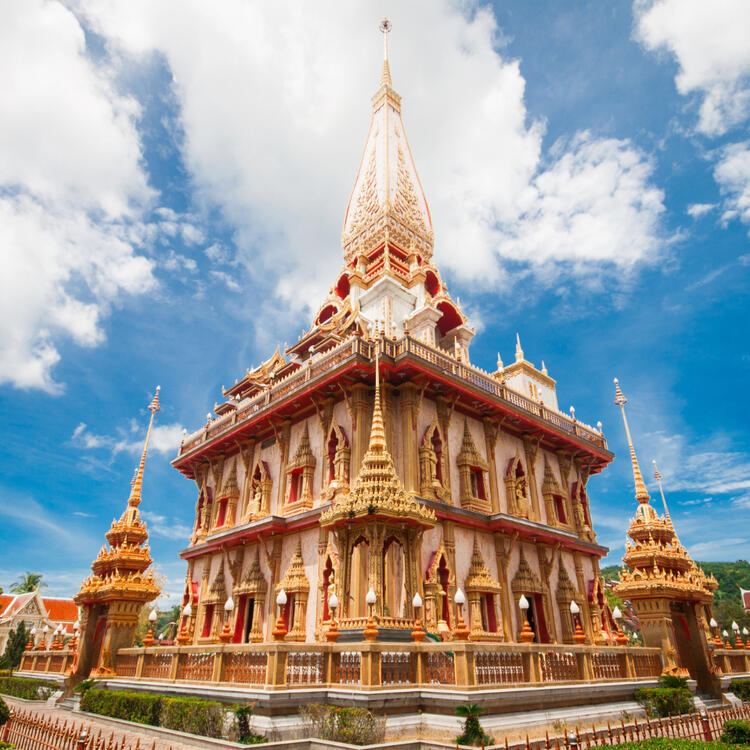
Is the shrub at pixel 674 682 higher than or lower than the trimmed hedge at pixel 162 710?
higher

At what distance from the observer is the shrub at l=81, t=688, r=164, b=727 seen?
10.9 m

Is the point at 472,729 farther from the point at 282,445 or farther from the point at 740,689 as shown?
the point at 282,445

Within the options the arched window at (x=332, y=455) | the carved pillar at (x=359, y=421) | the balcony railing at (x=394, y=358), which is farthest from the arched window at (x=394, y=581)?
the balcony railing at (x=394, y=358)

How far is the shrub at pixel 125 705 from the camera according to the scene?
10.9 metres

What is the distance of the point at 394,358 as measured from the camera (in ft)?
59.4

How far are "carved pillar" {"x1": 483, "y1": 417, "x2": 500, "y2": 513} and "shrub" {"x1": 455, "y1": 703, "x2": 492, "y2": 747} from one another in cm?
1152

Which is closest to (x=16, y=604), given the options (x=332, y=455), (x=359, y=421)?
(x=332, y=455)

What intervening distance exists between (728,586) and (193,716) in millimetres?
80422

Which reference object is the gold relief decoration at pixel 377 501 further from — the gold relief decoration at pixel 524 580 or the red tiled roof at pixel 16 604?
the red tiled roof at pixel 16 604

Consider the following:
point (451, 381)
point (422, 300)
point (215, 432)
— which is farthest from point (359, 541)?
point (422, 300)

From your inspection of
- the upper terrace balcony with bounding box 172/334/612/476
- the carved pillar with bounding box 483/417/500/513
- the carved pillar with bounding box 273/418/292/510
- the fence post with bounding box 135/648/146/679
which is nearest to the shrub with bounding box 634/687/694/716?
the carved pillar with bounding box 483/417/500/513

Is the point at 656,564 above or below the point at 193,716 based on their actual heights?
above

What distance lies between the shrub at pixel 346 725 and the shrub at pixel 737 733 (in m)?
5.10

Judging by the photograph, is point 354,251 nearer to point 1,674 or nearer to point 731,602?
point 1,674
